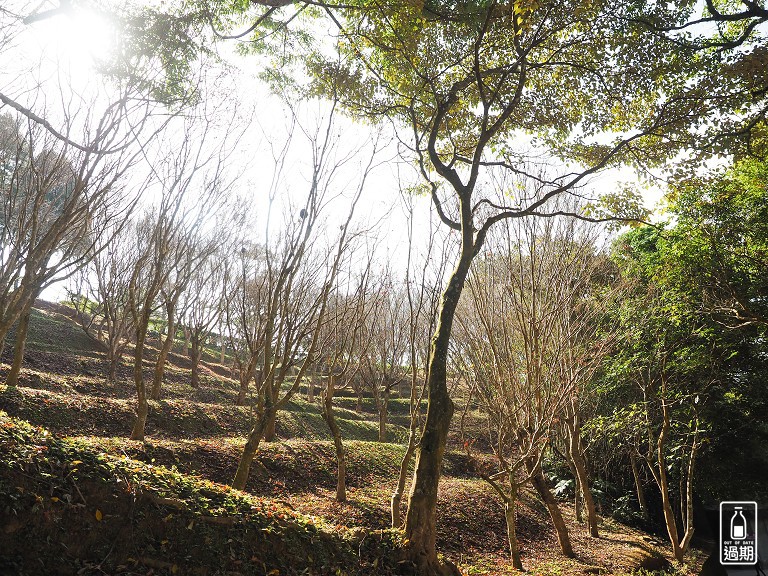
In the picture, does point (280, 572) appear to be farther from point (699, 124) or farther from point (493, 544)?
point (699, 124)

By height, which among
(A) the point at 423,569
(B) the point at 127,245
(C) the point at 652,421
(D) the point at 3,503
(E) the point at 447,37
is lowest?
(A) the point at 423,569

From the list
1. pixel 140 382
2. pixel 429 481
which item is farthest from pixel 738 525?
pixel 140 382

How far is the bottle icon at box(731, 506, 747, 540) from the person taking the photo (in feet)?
23.2

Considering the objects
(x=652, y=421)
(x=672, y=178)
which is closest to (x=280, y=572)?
(x=672, y=178)

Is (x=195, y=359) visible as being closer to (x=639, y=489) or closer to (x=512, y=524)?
(x=512, y=524)

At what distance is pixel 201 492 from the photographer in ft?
13.2

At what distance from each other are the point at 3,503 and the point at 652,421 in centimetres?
1086

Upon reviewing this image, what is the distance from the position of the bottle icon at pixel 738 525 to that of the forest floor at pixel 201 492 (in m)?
1.06

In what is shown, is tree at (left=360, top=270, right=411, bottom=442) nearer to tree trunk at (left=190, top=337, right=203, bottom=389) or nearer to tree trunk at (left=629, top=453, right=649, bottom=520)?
tree trunk at (left=190, top=337, right=203, bottom=389)

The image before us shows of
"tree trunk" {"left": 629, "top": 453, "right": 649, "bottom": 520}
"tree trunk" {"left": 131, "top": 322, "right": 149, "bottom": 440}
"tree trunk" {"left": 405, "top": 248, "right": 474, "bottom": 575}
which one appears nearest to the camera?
"tree trunk" {"left": 405, "top": 248, "right": 474, "bottom": 575}

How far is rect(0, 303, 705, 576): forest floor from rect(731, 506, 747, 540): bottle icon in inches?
41.9

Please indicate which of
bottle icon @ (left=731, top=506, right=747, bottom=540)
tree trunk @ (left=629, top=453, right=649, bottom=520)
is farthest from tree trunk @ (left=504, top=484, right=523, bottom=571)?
tree trunk @ (left=629, top=453, right=649, bottom=520)

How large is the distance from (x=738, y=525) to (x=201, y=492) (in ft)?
28.3

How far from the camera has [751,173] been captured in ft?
27.6
